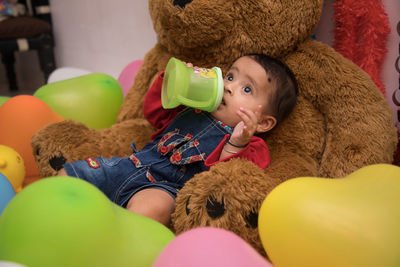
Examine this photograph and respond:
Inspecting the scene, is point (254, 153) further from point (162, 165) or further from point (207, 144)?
point (162, 165)

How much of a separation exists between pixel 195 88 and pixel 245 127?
0.16 meters

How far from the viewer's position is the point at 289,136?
102cm

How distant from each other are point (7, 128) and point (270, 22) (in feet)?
2.47

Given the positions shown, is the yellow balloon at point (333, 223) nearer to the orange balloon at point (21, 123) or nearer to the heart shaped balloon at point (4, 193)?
the heart shaped balloon at point (4, 193)

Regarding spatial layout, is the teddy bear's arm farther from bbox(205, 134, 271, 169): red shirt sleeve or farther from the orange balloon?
the orange balloon

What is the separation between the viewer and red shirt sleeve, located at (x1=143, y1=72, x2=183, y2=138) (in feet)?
3.54

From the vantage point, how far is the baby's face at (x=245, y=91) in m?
0.96

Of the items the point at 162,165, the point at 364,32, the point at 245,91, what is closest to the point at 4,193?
the point at 162,165

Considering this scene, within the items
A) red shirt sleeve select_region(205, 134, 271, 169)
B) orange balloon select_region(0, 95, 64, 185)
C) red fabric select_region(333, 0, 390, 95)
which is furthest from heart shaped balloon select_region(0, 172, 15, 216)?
red fabric select_region(333, 0, 390, 95)

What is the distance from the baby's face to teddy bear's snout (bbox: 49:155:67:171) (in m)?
0.41

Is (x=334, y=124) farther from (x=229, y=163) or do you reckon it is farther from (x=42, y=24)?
(x=42, y=24)

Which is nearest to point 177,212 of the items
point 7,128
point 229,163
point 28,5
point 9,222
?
point 229,163

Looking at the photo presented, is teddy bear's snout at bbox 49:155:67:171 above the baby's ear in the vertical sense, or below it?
below

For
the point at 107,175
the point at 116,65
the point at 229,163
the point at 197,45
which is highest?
the point at 197,45
